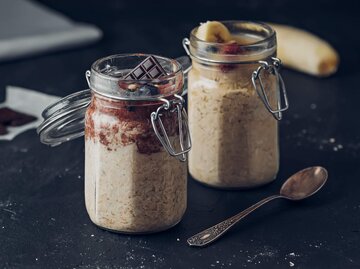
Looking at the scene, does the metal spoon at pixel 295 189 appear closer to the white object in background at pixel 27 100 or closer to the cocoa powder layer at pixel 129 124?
the cocoa powder layer at pixel 129 124

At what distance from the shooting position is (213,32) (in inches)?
46.3

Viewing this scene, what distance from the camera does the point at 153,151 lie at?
41.2 inches

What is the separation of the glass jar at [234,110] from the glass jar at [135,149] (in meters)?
0.10

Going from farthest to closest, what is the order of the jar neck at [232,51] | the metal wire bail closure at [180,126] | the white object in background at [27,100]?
A: the white object in background at [27,100] < the jar neck at [232,51] < the metal wire bail closure at [180,126]

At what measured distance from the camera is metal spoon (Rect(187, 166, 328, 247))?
1.10 m

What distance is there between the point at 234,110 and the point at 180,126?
0.13 m

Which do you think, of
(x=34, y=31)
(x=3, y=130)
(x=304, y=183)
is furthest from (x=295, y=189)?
(x=34, y=31)

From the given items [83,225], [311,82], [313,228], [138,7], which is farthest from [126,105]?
[138,7]

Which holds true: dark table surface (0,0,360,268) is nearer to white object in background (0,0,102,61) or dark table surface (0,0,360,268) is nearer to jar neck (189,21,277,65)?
white object in background (0,0,102,61)

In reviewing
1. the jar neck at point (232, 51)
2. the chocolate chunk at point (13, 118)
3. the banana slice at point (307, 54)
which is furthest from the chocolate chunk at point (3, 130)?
the banana slice at point (307, 54)

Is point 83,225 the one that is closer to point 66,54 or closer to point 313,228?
point 313,228

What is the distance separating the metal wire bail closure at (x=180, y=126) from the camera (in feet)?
3.36

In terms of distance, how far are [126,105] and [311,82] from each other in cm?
72

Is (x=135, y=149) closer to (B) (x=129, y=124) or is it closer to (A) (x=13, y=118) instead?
(B) (x=129, y=124)
